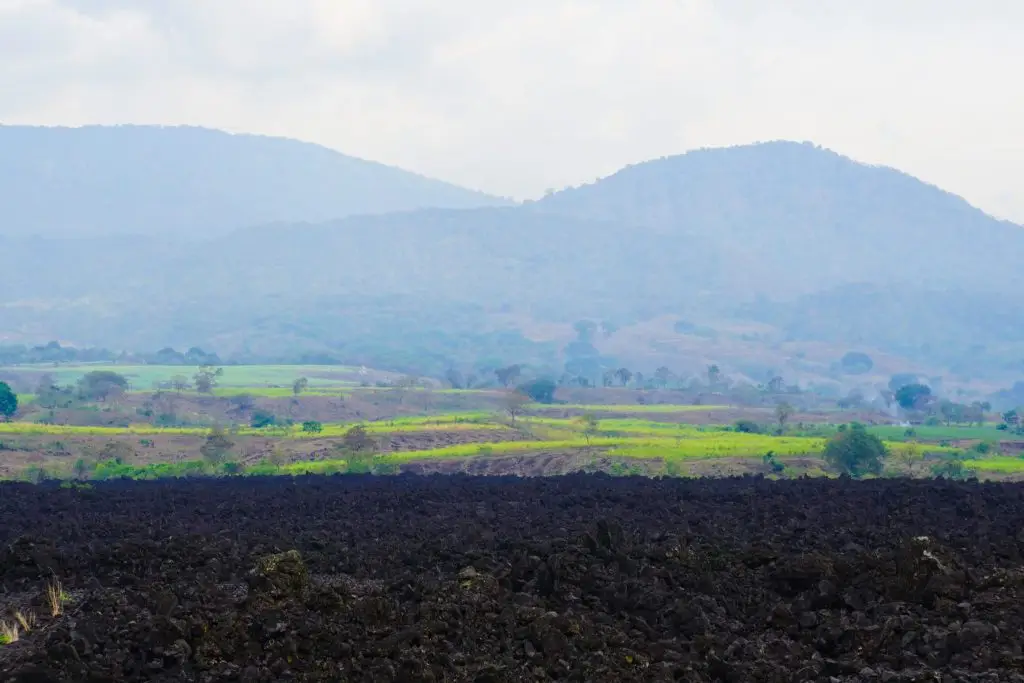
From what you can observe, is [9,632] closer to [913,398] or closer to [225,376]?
[913,398]

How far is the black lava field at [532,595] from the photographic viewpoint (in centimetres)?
1698

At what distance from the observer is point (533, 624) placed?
18266mm

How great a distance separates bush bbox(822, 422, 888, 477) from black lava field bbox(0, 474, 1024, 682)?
1258 inches

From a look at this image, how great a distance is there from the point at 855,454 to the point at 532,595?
50.6 m

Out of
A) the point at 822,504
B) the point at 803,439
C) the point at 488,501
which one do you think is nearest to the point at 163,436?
the point at 803,439

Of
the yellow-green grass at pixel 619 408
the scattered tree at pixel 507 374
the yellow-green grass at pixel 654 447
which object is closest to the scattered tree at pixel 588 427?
the yellow-green grass at pixel 654 447

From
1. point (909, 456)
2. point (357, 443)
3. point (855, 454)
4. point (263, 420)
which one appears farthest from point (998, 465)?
point (263, 420)

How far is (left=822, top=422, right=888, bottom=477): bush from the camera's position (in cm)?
6888

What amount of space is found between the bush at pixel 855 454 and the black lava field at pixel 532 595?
31965 millimetres

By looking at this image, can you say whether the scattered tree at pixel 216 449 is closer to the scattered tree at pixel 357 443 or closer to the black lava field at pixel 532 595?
the scattered tree at pixel 357 443

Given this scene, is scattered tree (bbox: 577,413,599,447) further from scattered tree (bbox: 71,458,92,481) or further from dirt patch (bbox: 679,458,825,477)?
scattered tree (bbox: 71,458,92,481)

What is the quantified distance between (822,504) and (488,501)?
10.6 meters

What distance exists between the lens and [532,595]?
21391mm

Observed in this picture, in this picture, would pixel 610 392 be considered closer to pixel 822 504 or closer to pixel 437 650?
pixel 822 504
